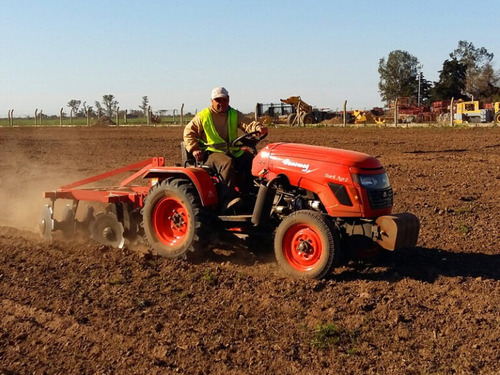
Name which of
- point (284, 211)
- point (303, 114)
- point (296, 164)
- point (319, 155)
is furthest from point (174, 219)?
point (303, 114)

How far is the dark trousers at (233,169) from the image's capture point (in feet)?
19.9

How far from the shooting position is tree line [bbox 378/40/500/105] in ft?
190

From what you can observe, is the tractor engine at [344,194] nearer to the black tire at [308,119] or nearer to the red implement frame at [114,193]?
the red implement frame at [114,193]

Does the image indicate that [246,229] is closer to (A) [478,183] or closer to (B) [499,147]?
(A) [478,183]

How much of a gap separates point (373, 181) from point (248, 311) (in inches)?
66.7

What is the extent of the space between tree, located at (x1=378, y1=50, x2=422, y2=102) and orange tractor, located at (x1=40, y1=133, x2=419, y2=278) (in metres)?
72.4

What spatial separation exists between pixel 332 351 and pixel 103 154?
1377 cm

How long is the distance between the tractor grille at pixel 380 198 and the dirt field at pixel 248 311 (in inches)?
26.6

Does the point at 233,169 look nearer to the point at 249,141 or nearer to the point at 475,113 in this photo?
the point at 249,141

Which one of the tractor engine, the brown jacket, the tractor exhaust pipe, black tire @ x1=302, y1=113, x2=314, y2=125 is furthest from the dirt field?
black tire @ x1=302, y1=113, x2=314, y2=125

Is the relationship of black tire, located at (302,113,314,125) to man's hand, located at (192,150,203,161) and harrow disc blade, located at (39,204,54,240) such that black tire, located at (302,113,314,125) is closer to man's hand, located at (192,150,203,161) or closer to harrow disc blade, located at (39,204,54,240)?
harrow disc blade, located at (39,204,54,240)

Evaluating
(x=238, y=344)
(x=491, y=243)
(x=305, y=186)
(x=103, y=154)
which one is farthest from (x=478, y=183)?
(x=103, y=154)

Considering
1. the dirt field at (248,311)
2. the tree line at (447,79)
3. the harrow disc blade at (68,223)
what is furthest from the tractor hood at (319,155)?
the tree line at (447,79)

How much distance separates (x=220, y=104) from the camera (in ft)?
20.7
